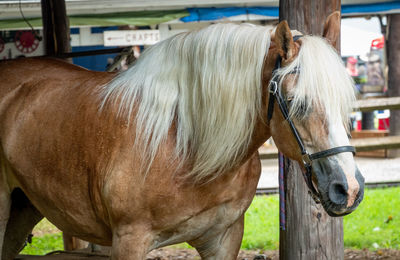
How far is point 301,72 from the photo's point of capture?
9.04 ft

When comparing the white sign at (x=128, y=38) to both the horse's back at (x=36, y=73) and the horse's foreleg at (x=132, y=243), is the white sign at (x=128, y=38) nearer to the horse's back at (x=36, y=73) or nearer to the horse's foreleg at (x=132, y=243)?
the horse's back at (x=36, y=73)

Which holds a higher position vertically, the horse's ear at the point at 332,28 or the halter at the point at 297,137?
the horse's ear at the point at 332,28

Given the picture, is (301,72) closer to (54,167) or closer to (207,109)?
(207,109)

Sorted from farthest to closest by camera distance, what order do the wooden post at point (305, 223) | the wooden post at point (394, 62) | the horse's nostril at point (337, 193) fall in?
1. the wooden post at point (394, 62)
2. the wooden post at point (305, 223)
3. the horse's nostril at point (337, 193)

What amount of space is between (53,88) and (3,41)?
641 centimetres

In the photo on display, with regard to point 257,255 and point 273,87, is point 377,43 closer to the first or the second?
point 257,255

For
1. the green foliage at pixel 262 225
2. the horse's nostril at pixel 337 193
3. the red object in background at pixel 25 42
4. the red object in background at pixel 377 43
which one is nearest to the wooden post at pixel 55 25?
the green foliage at pixel 262 225

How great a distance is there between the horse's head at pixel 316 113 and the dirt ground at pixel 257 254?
3.13m

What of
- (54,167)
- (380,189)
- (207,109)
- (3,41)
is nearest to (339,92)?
(207,109)

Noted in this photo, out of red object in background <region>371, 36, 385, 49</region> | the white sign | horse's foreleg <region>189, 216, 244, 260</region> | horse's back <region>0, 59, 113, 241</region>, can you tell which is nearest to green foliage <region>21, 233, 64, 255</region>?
the white sign

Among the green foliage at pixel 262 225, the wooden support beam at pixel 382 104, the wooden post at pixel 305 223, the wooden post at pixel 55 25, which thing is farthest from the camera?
the wooden support beam at pixel 382 104

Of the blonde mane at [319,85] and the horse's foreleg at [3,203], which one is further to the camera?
the horse's foreleg at [3,203]

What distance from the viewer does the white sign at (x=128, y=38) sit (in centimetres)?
875

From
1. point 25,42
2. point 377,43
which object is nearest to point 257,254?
point 25,42
